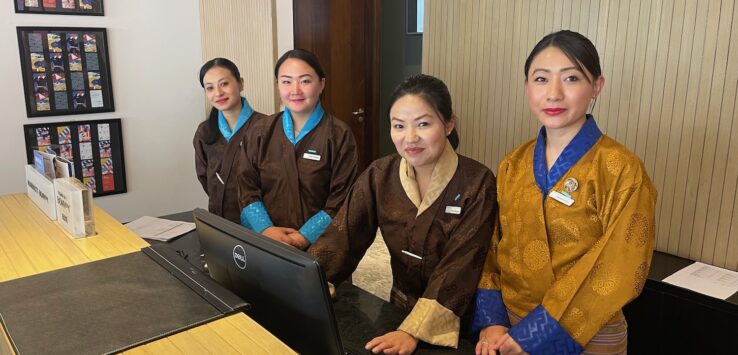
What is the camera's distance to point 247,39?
3.81 meters

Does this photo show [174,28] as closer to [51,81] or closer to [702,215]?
[51,81]

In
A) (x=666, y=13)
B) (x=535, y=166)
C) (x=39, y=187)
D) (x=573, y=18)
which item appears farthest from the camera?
(x=573, y=18)

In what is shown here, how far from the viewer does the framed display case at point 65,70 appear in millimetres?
3295

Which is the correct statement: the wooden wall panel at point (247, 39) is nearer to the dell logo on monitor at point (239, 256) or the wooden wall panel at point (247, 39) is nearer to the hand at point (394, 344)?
the hand at point (394, 344)

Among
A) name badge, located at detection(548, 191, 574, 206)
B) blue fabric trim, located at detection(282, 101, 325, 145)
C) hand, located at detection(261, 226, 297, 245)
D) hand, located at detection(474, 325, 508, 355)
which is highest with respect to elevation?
blue fabric trim, located at detection(282, 101, 325, 145)

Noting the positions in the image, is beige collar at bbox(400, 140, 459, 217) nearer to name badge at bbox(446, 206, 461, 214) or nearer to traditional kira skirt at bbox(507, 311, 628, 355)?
name badge at bbox(446, 206, 461, 214)

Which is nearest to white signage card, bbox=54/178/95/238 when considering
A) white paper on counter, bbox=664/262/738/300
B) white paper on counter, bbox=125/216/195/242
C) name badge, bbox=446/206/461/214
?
white paper on counter, bbox=125/216/195/242

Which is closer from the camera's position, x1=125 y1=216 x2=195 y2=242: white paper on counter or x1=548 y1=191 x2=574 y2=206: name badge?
x1=548 y1=191 x2=574 y2=206: name badge

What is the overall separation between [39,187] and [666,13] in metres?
2.43

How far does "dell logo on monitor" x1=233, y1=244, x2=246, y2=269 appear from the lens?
1.07 metres

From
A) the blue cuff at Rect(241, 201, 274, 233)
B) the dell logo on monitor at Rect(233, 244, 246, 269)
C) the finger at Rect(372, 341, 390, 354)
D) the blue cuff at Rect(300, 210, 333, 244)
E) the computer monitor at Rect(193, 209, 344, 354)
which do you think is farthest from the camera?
the blue cuff at Rect(241, 201, 274, 233)

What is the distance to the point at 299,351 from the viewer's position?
1.05 meters

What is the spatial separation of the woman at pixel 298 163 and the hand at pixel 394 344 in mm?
867

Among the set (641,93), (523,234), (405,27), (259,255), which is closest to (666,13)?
(641,93)
